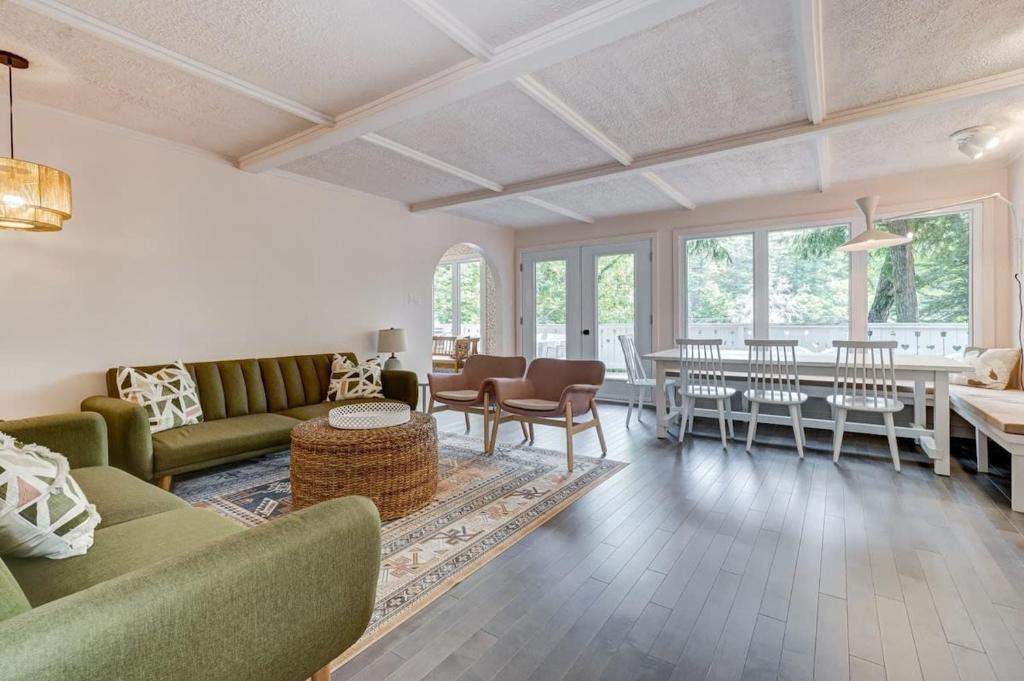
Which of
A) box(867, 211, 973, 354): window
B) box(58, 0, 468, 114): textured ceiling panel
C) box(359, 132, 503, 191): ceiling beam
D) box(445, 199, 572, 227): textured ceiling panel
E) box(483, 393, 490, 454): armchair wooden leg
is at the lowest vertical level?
box(483, 393, 490, 454): armchair wooden leg

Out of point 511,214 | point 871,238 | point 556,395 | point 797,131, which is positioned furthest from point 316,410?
point 871,238

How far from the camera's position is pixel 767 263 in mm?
5266

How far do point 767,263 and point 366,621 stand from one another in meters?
5.35

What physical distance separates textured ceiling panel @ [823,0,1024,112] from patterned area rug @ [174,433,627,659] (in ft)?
9.00

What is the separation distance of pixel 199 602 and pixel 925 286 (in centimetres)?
583

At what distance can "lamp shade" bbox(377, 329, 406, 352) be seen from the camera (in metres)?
4.91

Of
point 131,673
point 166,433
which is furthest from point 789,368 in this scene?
point 166,433

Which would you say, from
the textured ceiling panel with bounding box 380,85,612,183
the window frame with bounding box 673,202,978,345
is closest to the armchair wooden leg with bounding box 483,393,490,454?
the textured ceiling panel with bounding box 380,85,612,183

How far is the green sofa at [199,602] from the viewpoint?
76 centimetres

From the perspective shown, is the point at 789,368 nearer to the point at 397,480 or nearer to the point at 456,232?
the point at 397,480

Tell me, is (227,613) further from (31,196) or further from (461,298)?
(461,298)

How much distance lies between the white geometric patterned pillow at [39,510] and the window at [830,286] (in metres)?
5.53

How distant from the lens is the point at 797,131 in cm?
321

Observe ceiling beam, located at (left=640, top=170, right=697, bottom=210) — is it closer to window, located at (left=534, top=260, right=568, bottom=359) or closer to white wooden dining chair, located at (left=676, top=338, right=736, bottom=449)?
white wooden dining chair, located at (left=676, top=338, right=736, bottom=449)
